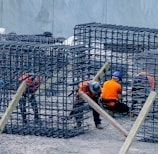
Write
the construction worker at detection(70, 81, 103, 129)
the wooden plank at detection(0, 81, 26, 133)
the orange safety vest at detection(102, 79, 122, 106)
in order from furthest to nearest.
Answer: the orange safety vest at detection(102, 79, 122, 106) → the construction worker at detection(70, 81, 103, 129) → the wooden plank at detection(0, 81, 26, 133)

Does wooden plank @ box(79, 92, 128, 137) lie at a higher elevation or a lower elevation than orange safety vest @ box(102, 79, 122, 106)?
lower

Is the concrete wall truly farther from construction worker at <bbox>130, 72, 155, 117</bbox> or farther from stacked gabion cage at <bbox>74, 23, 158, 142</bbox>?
construction worker at <bbox>130, 72, 155, 117</bbox>

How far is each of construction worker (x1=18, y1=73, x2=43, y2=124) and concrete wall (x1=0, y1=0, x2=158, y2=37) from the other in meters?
11.7

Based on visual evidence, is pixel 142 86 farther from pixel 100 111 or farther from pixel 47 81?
pixel 47 81

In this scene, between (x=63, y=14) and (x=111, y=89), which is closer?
(x=111, y=89)

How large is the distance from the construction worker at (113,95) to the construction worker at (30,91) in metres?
1.91

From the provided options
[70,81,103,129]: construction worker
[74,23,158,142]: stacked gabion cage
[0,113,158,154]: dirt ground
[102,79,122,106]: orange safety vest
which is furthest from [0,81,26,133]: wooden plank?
[74,23,158,142]: stacked gabion cage

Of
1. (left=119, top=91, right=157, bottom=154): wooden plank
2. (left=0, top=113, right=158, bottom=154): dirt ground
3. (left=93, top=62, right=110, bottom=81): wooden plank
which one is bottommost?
(left=0, top=113, right=158, bottom=154): dirt ground

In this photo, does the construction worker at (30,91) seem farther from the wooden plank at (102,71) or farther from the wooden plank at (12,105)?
the wooden plank at (102,71)

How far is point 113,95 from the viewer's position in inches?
624

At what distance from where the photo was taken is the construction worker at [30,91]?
14172 millimetres

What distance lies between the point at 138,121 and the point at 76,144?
1.35m

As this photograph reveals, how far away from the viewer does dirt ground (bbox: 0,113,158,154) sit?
13.1 metres

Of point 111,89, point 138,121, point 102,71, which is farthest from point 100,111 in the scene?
point 102,71
